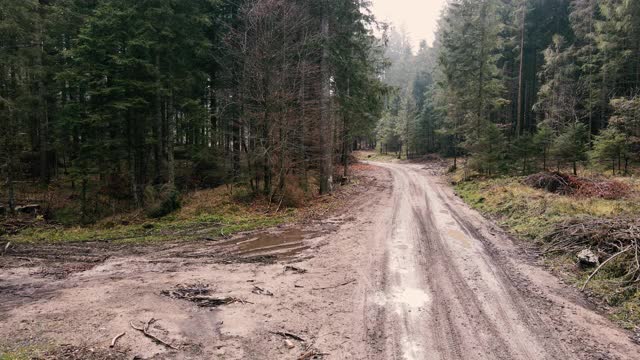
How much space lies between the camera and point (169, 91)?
16922 millimetres

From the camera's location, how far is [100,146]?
15.7 meters

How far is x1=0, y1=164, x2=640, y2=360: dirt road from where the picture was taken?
17.8ft

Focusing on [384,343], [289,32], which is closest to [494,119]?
[289,32]

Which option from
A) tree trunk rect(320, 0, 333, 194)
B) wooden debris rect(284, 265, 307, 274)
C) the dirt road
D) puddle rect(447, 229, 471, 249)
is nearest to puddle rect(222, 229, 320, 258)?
the dirt road

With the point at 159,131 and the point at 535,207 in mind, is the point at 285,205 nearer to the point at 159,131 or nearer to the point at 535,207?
the point at 159,131

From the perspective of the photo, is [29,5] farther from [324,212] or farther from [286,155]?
[324,212]

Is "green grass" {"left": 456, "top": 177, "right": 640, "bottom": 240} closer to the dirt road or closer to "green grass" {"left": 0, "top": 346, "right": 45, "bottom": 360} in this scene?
the dirt road

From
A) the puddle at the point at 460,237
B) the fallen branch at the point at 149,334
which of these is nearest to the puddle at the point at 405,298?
the fallen branch at the point at 149,334

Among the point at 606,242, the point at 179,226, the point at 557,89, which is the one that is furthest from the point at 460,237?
the point at 557,89

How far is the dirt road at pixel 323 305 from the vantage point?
5418mm

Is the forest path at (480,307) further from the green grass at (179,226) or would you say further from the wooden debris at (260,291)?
the green grass at (179,226)

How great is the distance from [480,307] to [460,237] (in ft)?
16.5

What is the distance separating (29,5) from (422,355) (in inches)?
914

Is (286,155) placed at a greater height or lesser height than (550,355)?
greater
